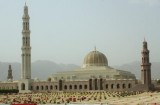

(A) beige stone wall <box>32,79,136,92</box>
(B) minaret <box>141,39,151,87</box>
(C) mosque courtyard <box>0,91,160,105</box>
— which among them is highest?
(B) minaret <box>141,39,151,87</box>

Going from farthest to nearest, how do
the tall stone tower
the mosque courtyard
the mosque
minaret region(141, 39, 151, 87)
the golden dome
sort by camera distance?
the golden dome, the tall stone tower, the mosque, minaret region(141, 39, 151, 87), the mosque courtyard

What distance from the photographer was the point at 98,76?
95.9 meters

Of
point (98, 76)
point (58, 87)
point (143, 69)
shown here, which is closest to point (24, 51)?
point (58, 87)

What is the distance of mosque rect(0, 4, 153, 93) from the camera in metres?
91.8

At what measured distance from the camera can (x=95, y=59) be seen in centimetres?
10231

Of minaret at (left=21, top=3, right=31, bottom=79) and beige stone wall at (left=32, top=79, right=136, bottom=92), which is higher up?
minaret at (left=21, top=3, right=31, bottom=79)

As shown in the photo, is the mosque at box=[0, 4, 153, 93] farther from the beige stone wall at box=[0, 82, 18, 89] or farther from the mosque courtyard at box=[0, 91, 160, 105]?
the mosque courtyard at box=[0, 91, 160, 105]

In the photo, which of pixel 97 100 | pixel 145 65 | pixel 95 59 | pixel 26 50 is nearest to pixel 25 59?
pixel 26 50

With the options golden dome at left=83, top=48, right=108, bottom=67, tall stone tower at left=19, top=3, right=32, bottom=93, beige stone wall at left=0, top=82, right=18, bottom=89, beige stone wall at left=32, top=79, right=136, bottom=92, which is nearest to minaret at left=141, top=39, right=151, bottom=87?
beige stone wall at left=32, top=79, right=136, bottom=92

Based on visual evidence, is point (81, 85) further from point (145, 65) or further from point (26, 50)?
point (145, 65)

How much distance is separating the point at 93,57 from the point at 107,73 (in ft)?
25.4

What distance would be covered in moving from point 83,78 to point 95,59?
6.38 meters

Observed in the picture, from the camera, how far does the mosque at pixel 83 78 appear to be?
91812 millimetres

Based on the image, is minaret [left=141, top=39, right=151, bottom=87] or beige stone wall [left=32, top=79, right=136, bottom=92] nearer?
minaret [left=141, top=39, right=151, bottom=87]
